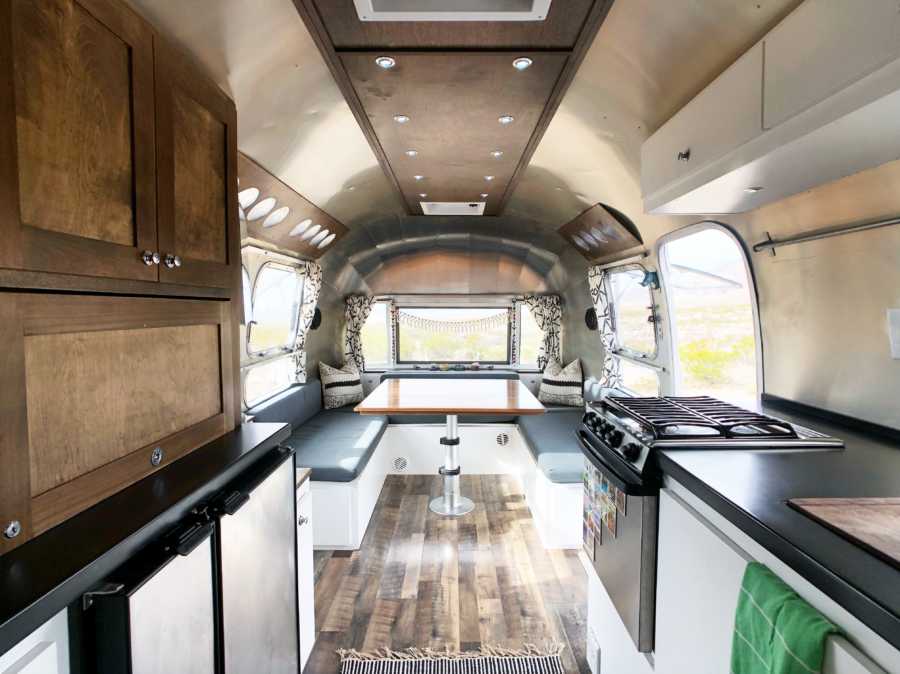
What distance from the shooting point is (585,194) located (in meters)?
3.10

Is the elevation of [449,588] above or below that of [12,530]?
below

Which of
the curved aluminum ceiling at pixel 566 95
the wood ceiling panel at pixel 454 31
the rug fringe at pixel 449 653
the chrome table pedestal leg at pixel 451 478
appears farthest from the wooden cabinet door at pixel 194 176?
the chrome table pedestal leg at pixel 451 478

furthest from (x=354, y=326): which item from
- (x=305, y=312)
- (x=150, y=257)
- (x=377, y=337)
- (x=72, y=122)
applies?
(x=72, y=122)

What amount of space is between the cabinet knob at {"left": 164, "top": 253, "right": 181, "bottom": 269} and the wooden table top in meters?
2.12

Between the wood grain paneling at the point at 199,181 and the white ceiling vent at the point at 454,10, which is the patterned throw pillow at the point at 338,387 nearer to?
the wood grain paneling at the point at 199,181

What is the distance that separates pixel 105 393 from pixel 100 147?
1.64ft

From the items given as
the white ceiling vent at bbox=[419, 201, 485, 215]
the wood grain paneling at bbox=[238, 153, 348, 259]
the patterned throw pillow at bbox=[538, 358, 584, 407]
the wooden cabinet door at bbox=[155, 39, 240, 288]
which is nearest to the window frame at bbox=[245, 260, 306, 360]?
the wood grain paneling at bbox=[238, 153, 348, 259]

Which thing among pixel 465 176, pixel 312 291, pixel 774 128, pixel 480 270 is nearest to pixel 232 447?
pixel 774 128

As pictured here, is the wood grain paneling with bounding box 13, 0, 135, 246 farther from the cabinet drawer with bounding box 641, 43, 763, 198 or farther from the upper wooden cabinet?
the cabinet drawer with bounding box 641, 43, 763, 198

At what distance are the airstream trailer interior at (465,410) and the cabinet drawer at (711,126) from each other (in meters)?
0.01

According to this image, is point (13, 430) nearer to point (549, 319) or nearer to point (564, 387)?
point (564, 387)

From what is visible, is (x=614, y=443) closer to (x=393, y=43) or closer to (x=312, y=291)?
(x=393, y=43)

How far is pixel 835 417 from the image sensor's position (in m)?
1.68

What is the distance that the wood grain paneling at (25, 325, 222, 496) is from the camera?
862 millimetres
